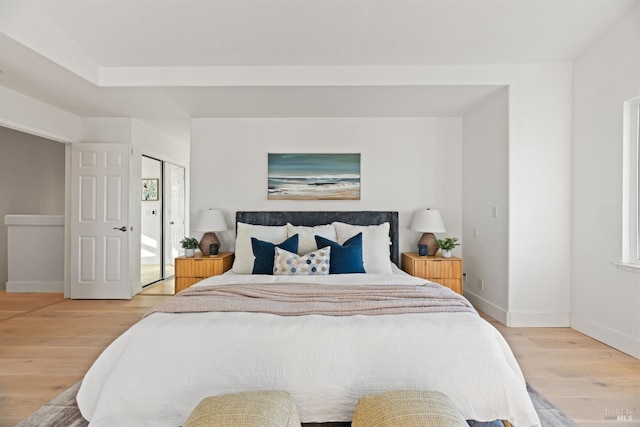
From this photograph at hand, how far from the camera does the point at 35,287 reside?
207 inches

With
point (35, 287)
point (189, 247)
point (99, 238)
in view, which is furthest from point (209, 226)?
point (35, 287)

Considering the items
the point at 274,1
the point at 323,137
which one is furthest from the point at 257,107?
the point at 274,1

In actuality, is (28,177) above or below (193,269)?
above

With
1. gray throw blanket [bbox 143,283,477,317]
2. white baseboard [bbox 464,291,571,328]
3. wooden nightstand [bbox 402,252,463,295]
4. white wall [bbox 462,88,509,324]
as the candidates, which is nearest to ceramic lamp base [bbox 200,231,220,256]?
gray throw blanket [bbox 143,283,477,317]

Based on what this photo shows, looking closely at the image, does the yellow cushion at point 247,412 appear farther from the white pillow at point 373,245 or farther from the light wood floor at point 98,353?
the white pillow at point 373,245

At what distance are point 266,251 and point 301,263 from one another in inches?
16.5

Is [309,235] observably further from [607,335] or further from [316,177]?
[607,335]

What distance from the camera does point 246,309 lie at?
2.17 m

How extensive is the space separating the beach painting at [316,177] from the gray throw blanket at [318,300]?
2092 millimetres

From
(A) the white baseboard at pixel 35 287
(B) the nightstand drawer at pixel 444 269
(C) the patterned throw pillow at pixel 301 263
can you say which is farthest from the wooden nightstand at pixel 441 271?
(A) the white baseboard at pixel 35 287

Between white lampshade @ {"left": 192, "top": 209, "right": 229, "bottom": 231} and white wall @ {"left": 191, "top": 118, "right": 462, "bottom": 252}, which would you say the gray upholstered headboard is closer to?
white wall @ {"left": 191, "top": 118, "right": 462, "bottom": 252}

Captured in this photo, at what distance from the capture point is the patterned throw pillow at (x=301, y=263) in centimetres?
334

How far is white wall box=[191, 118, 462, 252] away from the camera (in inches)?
183

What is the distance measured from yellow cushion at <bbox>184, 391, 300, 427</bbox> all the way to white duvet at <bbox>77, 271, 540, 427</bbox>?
22cm
